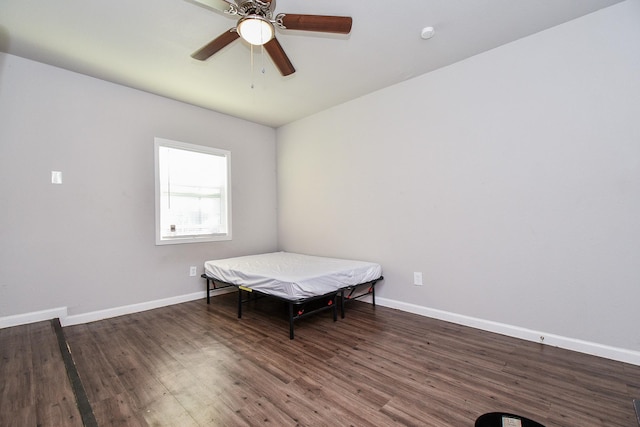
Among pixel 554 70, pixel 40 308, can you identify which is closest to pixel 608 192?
pixel 554 70

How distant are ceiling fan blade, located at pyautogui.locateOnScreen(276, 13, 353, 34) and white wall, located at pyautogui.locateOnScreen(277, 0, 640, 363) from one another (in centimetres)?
170

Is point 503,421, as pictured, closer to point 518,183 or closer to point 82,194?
point 518,183

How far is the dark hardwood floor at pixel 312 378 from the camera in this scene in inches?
62.4

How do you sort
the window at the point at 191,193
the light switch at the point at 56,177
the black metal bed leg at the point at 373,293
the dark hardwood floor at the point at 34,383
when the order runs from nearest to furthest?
1. the dark hardwood floor at the point at 34,383
2. the light switch at the point at 56,177
3. the black metal bed leg at the point at 373,293
4. the window at the point at 191,193

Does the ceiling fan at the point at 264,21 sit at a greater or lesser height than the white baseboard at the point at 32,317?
greater

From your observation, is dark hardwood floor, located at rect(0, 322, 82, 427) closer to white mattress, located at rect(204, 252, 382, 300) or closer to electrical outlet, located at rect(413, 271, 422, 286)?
white mattress, located at rect(204, 252, 382, 300)

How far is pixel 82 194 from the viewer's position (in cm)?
305

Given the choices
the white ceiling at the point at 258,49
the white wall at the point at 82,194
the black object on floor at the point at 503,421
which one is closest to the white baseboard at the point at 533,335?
the black object on floor at the point at 503,421

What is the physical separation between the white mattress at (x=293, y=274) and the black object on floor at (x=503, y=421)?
1.63 m

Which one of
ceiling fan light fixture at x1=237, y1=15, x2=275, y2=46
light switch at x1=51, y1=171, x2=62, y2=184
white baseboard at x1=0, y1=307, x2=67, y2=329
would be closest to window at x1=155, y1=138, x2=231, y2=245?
light switch at x1=51, y1=171, x2=62, y2=184

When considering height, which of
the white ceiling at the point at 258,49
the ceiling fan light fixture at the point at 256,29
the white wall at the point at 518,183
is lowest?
the white wall at the point at 518,183

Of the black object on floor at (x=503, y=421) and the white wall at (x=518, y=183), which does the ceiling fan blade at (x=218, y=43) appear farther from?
the black object on floor at (x=503, y=421)

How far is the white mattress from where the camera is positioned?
270 centimetres

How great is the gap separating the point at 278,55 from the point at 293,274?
1964 mm
